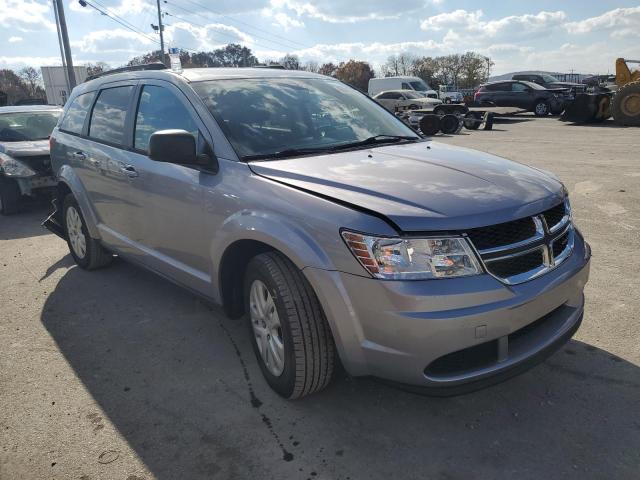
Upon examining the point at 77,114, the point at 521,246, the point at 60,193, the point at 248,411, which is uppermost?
the point at 77,114

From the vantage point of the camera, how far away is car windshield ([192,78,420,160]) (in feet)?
10.4

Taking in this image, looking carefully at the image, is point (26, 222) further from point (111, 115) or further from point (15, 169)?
point (111, 115)

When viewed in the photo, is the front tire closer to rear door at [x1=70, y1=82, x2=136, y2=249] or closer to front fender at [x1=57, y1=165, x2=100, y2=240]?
rear door at [x1=70, y1=82, x2=136, y2=249]

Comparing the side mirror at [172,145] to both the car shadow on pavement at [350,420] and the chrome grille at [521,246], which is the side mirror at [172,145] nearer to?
the car shadow on pavement at [350,420]

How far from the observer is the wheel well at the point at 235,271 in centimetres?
295

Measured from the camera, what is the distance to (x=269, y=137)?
321 cm

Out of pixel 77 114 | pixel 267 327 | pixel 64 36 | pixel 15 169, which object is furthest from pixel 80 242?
pixel 64 36

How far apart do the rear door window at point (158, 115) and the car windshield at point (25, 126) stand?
5.82m

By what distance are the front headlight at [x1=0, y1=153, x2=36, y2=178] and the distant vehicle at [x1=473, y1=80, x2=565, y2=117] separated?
2270 cm

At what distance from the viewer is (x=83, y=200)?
4746mm

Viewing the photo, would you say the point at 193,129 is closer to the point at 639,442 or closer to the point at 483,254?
the point at 483,254

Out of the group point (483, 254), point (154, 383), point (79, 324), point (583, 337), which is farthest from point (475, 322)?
point (79, 324)

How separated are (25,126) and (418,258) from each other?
8708 mm

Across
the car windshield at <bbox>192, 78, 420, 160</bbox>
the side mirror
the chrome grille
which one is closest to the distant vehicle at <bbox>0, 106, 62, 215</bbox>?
the car windshield at <bbox>192, 78, 420, 160</bbox>
